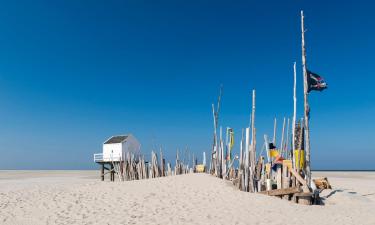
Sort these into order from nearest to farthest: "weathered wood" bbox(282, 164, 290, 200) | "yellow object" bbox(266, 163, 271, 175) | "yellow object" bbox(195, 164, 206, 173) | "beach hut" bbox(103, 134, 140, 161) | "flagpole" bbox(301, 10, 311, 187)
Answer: "flagpole" bbox(301, 10, 311, 187)
"weathered wood" bbox(282, 164, 290, 200)
"yellow object" bbox(266, 163, 271, 175)
"yellow object" bbox(195, 164, 206, 173)
"beach hut" bbox(103, 134, 140, 161)

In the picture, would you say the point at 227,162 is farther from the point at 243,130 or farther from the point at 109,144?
the point at 109,144

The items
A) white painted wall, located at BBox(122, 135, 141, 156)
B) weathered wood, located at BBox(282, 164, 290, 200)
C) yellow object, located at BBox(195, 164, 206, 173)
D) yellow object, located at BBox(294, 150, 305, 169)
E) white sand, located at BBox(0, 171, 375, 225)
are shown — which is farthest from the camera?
white painted wall, located at BBox(122, 135, 141, 156)

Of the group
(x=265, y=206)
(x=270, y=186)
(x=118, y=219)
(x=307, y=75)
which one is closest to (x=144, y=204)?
(x=118, y=219)

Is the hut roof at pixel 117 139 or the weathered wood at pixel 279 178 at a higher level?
the hut roof at pixel 117 139

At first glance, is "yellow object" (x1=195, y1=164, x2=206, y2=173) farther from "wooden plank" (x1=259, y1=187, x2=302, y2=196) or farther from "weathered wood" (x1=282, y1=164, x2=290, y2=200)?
"weathered wood" (x1=282, y1=164, x2=290, y2=200)

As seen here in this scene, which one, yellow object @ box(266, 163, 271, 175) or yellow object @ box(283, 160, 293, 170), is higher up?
yellow object @ box(283, 160, 293, 170)

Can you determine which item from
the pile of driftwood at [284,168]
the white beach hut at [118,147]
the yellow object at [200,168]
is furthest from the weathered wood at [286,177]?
the white beach hut at [118,147]

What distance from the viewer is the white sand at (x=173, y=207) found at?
9.20 metres

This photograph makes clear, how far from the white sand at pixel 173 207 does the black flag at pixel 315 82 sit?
13.1 ft

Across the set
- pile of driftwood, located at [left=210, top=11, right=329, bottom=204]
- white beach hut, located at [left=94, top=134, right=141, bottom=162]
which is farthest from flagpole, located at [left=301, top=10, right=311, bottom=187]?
white beach hut, located at [left=94, top=134, right=141, bottom=162]

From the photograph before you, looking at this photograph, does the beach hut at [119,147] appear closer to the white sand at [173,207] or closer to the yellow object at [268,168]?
the white sand at [173,207]

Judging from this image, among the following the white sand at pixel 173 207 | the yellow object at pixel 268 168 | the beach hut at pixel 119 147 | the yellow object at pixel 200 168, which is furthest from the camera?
the beach hut at pixel 119 147

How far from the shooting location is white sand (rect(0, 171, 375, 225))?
920 centimetres

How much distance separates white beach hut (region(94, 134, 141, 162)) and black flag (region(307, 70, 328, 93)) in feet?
59.8
